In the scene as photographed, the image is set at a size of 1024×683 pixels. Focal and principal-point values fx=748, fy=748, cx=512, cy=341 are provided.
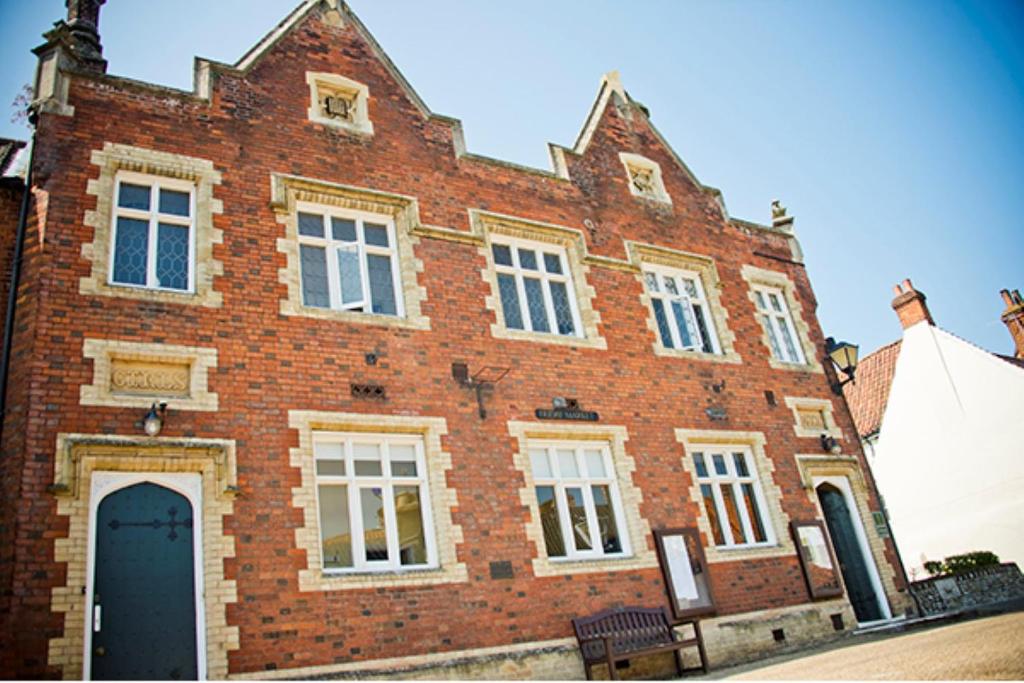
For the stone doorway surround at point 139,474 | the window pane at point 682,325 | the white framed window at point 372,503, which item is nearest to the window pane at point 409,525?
the white framed window at point 372,503

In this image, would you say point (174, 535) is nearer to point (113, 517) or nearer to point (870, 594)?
point (113, 517)

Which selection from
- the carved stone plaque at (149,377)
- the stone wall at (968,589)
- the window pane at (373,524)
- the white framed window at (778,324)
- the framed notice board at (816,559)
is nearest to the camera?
the carved stone plaque at (149,377)

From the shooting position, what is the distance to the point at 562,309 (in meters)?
13.9

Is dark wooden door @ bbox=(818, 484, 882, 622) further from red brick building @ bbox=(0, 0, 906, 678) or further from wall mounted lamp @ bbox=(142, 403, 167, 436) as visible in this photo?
wall mounted lamp @ bbox=(142, 403, 167, 436)

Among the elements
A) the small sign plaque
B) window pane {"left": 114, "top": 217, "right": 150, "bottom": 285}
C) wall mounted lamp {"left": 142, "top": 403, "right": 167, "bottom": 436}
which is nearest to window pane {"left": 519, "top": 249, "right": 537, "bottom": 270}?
the small sign plaque

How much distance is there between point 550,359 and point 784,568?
5902mm

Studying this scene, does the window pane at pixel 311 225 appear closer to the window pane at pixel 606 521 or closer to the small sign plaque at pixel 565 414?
the small sign plaque at pixel 565 414

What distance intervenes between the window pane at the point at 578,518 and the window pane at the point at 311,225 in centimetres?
570

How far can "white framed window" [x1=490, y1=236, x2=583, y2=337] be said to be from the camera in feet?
43.5

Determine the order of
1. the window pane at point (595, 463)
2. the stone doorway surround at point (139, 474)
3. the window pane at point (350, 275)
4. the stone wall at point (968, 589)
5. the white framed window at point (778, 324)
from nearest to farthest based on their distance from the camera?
1. the stone doorway surround at point (139, 474)
2. the window pane at point (350, 275)
3. the window pane at point (595, 463)
4. the stone wall at point (968, 589)
5. the white framed window at point (778, 324)

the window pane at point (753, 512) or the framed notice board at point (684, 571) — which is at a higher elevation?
the window pane at point (753, 512)

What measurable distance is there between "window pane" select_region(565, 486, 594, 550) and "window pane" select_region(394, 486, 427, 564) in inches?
101

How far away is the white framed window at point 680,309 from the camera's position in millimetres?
15242

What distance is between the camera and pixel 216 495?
29.8ft
